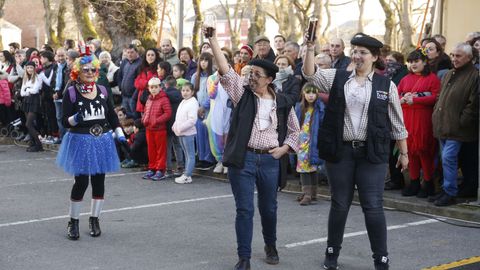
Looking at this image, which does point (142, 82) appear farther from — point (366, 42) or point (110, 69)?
point (366, 42)

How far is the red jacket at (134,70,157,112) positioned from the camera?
538 inches

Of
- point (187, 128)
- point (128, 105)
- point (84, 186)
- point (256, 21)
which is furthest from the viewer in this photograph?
point (256, 21)

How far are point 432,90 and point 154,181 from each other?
15.2 feet

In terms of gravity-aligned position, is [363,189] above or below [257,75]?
below

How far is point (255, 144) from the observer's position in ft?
22.9

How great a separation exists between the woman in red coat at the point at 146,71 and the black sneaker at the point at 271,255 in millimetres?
6786

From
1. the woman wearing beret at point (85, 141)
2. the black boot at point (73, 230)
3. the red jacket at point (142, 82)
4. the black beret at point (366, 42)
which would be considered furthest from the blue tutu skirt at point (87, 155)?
the red jacket at point (142, 82)

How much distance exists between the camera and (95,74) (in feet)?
A: 27.6

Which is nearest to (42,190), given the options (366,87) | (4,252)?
(4,252)

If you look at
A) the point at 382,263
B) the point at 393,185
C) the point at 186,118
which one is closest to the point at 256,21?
the point at 186,118

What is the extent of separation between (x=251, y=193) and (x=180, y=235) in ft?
5.69

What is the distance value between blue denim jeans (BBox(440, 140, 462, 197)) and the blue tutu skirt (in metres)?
3.93

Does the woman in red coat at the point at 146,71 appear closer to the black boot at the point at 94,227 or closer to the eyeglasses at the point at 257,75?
the black boot at the point at 94,227

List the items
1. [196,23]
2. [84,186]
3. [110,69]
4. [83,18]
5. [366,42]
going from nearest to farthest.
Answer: [366,42], [84,186], [110,69], [83,18], [196,23]
